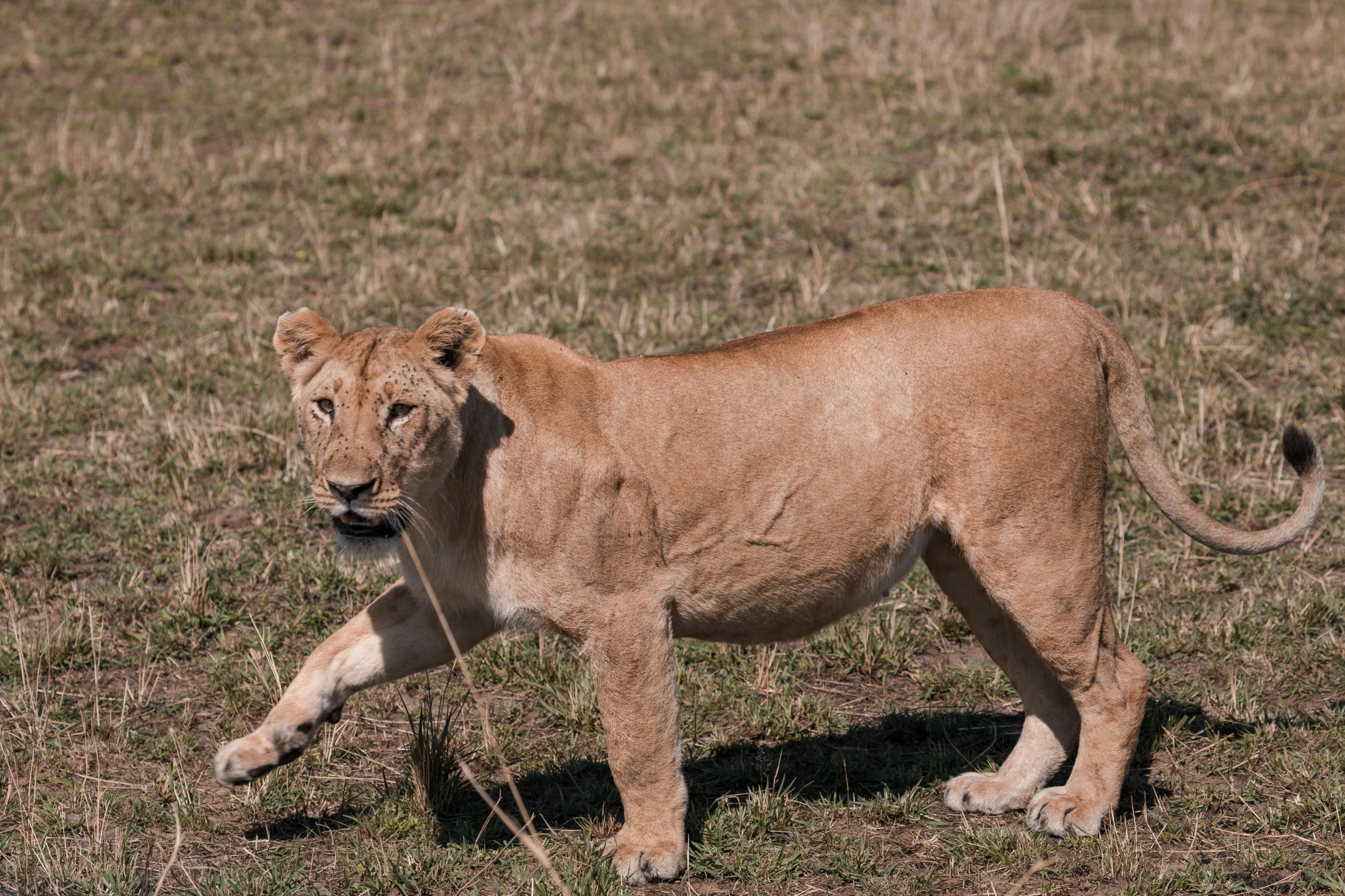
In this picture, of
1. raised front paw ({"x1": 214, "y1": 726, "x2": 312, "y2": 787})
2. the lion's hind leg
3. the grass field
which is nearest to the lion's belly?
the lion's hind leg

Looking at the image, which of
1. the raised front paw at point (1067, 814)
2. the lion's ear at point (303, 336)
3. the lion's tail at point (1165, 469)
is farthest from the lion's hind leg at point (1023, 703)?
the lion's ear at point (303, 336)

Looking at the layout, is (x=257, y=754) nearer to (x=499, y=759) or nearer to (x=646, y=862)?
(x=499, y=759)

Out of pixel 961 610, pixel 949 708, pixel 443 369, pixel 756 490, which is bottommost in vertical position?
pixel 949 708

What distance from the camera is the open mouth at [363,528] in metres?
3.86

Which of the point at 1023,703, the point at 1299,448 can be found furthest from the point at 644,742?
the point at 1299,448

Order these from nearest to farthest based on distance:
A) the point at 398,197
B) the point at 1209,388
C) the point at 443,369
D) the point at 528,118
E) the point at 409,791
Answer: the point at 443,369
the point at 409,791
the point at 1209,388
the point at 398,197
the point at 528,118

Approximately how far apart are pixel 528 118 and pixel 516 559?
330 inches

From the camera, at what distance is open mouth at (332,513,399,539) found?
386 cm

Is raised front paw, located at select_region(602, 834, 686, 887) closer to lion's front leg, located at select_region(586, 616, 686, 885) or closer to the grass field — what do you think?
lion's front leg, located at select_region(586, 616, 686, 885)

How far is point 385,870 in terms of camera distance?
433cm

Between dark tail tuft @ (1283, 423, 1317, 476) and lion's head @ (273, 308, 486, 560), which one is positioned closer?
lion's head @ (273, 308, 486, 560)

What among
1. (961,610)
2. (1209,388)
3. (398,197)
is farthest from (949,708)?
(398,197)

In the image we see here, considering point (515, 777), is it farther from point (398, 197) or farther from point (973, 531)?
point (398, 197)

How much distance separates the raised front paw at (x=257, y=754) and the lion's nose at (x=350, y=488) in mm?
901
